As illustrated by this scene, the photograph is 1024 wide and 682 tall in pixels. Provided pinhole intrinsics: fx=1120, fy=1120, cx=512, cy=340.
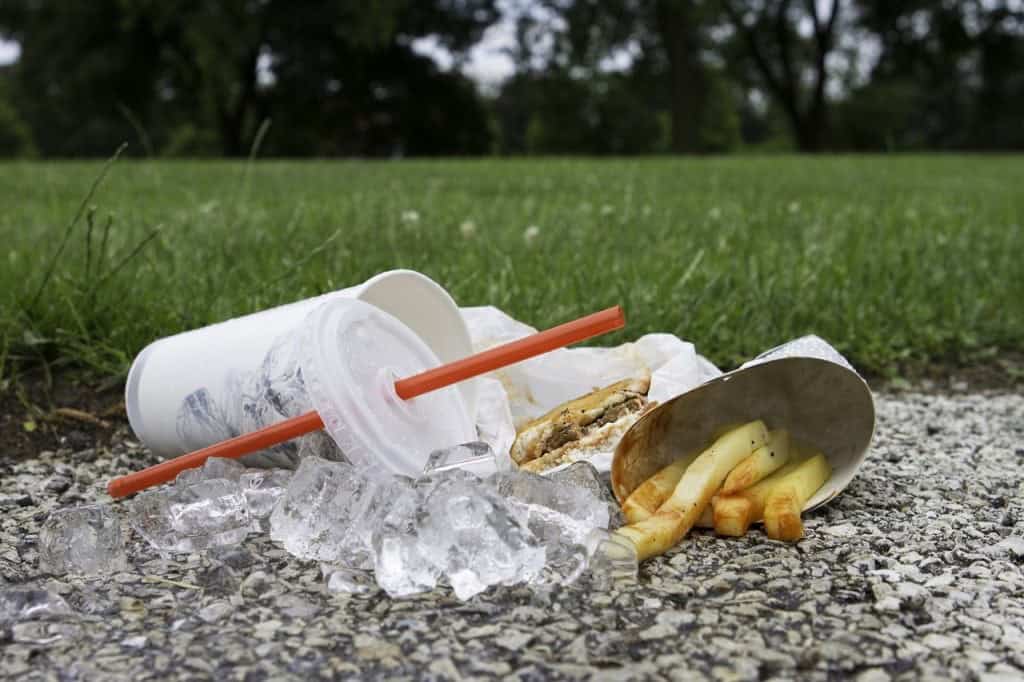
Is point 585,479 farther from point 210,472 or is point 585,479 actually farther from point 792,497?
point 210,472

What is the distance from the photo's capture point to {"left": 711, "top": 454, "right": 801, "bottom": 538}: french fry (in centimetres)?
200

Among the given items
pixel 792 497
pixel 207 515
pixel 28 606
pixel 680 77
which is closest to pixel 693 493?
pixel 792 497

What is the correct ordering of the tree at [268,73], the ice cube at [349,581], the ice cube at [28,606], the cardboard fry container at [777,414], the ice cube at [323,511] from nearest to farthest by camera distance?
the ice cube at [28,606] → the ice cube at [349,581] → the ice cube at [323,511] → the cardboard fry container at [777,414] → the tree at [268,73]

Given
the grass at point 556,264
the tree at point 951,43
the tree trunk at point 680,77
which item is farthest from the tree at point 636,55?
the grass at point 556,264

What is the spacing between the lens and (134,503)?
2.02m

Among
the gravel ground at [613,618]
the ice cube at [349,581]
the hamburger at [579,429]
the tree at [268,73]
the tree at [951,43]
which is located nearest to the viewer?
the gravel ground at [613,618]

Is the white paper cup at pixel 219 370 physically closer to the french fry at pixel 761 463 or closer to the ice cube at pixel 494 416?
the ice cube at pixel 494 416

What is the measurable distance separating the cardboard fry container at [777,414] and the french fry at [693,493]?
0.37 feet

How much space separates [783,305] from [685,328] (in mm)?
491

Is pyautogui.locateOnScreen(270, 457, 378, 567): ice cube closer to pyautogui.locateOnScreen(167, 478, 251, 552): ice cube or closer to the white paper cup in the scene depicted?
pyautogui.locateOnScreen(167, 478, 251, 552): ice cube

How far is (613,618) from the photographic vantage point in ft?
5.48

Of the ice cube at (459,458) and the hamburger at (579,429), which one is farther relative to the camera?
the hamburger at (579,429)

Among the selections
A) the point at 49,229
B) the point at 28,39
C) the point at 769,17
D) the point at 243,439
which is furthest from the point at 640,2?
the point at 243,439

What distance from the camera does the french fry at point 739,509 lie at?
1996mm
